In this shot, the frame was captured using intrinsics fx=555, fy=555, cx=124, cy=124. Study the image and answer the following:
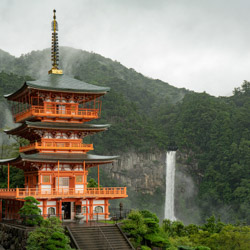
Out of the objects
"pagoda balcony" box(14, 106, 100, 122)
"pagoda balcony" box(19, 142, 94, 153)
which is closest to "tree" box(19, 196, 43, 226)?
"pagoda balcony" box(19, 142, 94, 153)

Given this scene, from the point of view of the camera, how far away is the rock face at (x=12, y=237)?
3209 cm

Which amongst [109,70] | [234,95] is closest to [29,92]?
[234,95]

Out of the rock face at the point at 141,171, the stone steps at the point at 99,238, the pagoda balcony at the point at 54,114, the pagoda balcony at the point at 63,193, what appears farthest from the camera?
the rock face at the point at 141,171

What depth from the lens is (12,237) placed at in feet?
113

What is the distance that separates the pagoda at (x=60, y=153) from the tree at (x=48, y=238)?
442 cm

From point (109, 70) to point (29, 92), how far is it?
12250 centimetres

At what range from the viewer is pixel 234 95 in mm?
129500

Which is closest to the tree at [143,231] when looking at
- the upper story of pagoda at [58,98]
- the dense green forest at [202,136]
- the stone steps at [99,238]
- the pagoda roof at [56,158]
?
the stone steps at [99,238]

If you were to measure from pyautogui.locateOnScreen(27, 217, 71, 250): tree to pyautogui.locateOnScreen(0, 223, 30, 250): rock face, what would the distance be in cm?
132

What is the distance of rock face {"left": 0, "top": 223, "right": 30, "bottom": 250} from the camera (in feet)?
105

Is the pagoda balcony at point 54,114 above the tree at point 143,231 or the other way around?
above

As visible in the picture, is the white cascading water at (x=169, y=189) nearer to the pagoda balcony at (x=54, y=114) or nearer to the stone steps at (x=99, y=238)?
the pagoda balcony at (x=54, y=114)

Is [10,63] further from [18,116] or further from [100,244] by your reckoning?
[100,244]

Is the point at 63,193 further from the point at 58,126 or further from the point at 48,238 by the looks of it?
the point at 48,238
